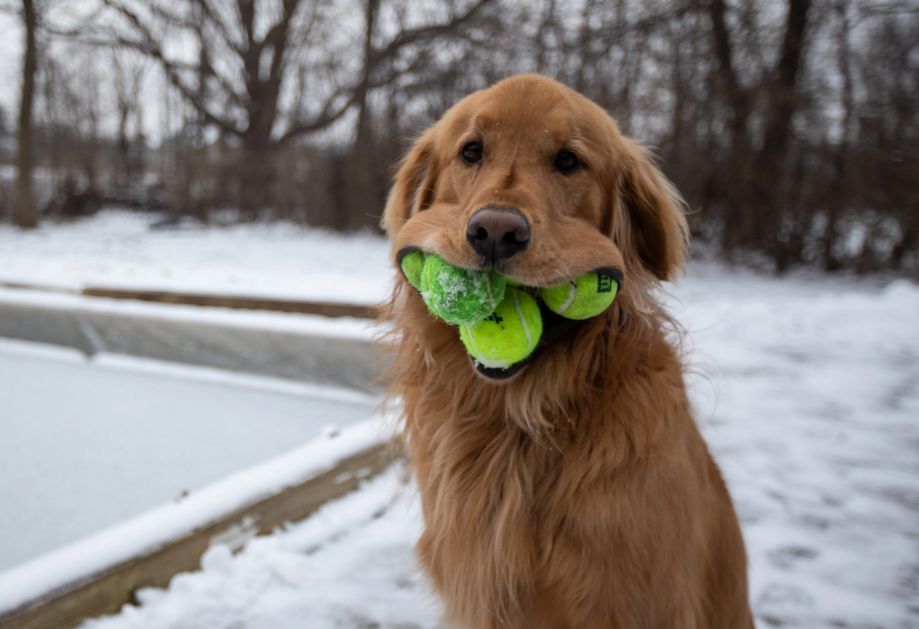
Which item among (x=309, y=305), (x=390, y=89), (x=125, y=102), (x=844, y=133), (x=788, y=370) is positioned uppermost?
(x=125, y=102)

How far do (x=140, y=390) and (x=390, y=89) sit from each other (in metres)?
12.4

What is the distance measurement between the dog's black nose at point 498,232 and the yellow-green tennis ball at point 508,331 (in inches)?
7.0

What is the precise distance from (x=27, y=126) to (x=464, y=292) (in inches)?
674

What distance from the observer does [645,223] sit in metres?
1.69

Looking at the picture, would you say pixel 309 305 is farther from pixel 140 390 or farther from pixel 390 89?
pixel 390 89

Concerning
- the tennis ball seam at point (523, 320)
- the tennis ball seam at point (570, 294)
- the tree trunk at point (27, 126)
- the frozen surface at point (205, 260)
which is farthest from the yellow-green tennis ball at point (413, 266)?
the tree trunk at point (27, 126)

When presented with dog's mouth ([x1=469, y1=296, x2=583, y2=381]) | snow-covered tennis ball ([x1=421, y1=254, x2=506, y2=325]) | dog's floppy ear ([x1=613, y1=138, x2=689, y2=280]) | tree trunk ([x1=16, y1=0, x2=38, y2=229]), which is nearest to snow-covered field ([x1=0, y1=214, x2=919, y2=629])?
dog's floppy ear ([x1=613, y1=138, x2=689, y2=280])

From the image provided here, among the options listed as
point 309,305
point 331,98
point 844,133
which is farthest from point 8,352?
point 331,98

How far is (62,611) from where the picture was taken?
167cm

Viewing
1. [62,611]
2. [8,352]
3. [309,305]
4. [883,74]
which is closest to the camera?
[62,611]

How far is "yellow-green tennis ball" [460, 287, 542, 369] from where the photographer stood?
4.46 ft

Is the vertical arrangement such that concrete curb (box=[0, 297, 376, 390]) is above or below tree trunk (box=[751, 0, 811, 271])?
below

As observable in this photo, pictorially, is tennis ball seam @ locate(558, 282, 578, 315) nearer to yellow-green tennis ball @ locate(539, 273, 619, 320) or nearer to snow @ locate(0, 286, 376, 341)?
yellow-green tennis ball @ locate(539, 273, 619, 320)

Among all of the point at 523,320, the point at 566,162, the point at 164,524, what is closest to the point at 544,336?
the point at 523,320
